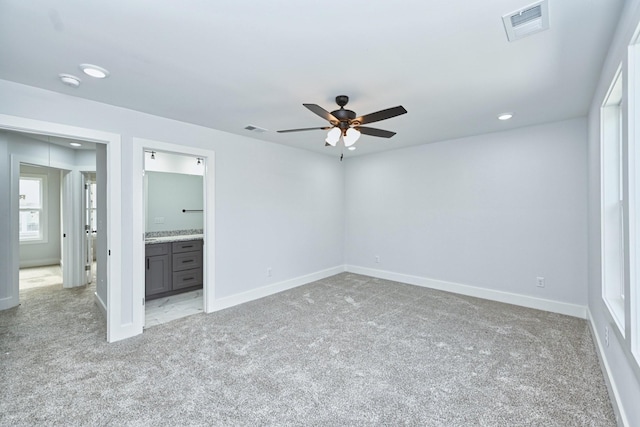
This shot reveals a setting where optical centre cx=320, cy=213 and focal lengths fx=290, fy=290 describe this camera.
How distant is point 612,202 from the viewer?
238 cm

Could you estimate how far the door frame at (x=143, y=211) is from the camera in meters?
3.15

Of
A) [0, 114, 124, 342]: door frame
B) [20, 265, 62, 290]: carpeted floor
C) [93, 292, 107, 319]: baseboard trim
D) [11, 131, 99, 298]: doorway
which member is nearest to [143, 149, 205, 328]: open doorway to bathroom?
[93, 292, 107, 319]: baseboard trim

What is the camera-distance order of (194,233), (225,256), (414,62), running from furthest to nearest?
1. (194,233)
2. (225,256)
3. (414,62)

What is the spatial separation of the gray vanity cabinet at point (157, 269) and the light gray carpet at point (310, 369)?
2.30ft

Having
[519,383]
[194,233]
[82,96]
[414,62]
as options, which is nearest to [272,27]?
[414,62]

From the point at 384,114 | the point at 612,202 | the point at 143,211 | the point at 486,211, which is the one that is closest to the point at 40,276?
the point at 143,211

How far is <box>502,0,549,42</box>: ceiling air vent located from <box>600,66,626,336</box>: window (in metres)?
1.07

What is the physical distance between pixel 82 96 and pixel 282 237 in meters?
3.01

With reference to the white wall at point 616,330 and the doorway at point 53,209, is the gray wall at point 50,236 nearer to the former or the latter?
the doorway at point 53,209

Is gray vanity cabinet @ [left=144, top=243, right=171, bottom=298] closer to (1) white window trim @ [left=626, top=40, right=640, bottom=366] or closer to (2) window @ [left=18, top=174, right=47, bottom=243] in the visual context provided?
(2) window @ [left=18, top=174, right=47, bottom=243]

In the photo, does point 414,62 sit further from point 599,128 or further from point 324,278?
point 324,278

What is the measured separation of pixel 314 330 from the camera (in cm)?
318

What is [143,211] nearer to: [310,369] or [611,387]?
[310,369]

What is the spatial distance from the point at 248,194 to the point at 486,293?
12.4ft
